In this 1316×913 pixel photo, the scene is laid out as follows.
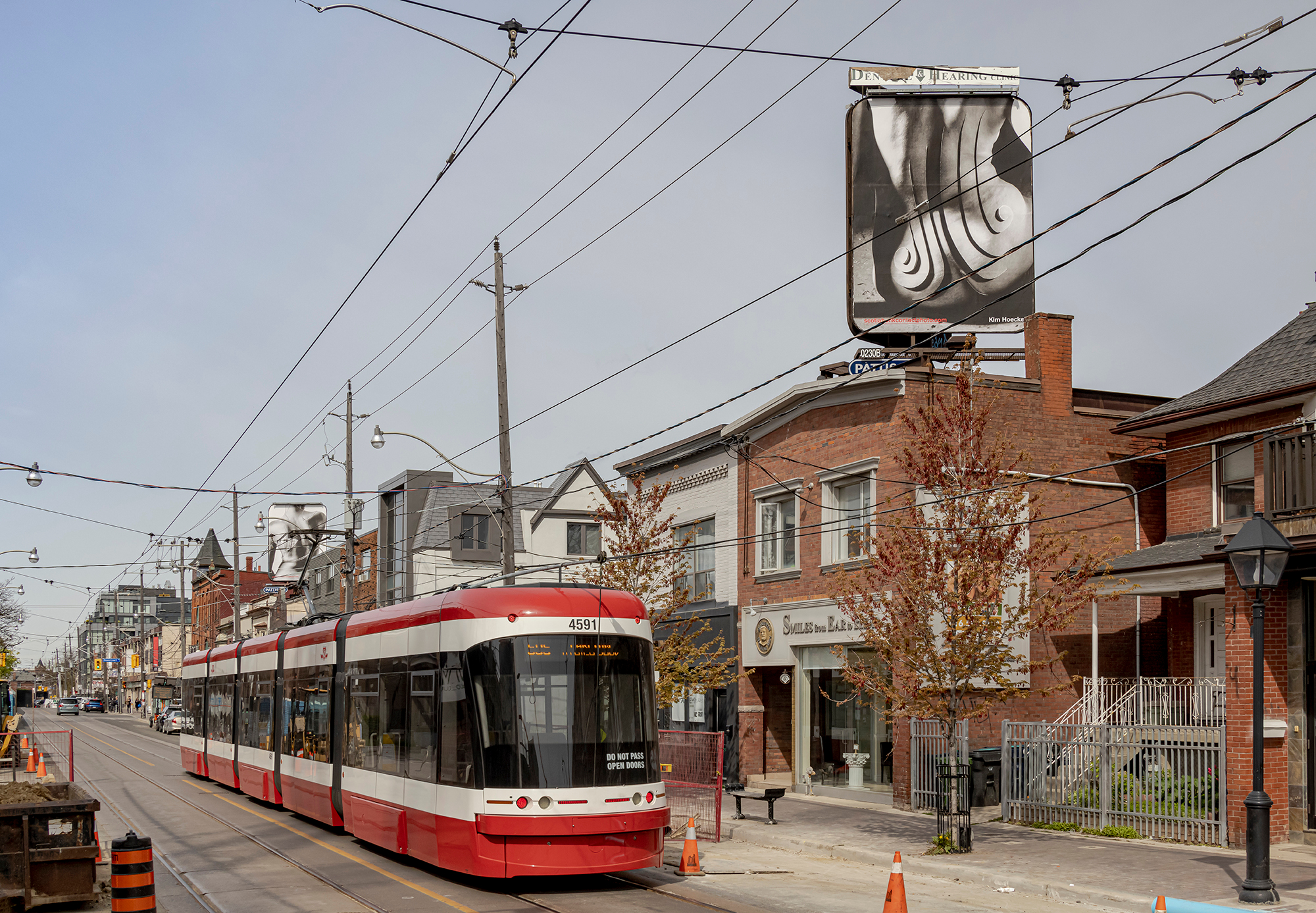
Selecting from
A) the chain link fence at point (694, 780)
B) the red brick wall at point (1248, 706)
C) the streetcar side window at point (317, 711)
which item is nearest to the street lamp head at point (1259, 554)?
the red brick wall at point (1248, 706)

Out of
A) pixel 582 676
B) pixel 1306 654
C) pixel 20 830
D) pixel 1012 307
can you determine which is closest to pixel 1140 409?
pixel 1012 307

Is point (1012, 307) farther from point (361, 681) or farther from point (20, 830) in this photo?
point (20, 830)

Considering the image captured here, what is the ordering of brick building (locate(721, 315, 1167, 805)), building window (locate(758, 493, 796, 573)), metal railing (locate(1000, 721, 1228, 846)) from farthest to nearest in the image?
building window (locate(758, 493, 796, 573)) → brick building (locate(721, 315, 1167, 805)) → metal railing (locate(1000, 721, 1228, 846))

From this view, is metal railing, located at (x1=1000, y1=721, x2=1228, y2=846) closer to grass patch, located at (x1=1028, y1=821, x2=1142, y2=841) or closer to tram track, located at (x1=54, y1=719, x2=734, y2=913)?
grass patch, located at (x1=1028, y1=821, x2=1142, y2=841)

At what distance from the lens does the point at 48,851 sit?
40.2 ft

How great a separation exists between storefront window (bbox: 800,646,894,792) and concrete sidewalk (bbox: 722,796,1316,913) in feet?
8.87

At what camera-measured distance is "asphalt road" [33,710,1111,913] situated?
13.2 m

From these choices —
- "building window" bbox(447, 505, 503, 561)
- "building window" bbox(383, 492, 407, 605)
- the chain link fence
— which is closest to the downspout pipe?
the chain link fence

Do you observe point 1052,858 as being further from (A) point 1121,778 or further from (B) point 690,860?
(B) point 690,860

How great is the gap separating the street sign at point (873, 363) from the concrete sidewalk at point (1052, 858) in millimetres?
9498

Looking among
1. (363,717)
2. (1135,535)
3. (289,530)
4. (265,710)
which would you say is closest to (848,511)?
(1135,535)

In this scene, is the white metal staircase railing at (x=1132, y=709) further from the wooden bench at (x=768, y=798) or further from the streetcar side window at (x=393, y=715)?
the streetcar side window at (x=393, y=715)

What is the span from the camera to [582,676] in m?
14.2

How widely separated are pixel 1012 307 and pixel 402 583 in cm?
3665
